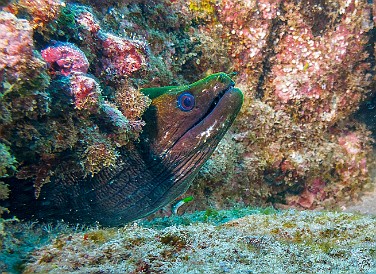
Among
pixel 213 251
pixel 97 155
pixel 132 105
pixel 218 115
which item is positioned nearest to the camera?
pixel 213 251

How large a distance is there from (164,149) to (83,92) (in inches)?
43.5

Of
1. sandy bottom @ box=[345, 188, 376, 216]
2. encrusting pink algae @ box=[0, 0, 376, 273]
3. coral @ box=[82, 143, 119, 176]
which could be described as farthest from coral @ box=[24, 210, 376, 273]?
sandy bottom @ box=[345, 188, 376, 216]

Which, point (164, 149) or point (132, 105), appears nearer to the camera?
point (132, 105)

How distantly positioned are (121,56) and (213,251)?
5.93 feet

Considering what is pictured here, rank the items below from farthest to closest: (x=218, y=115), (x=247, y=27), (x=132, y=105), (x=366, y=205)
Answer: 1. (x=366, y=205)
2. (x=247, y=27)
3. (x=218, y=115)
4. (x=132, y=105)

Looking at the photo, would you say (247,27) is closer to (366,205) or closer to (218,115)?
(218,115)

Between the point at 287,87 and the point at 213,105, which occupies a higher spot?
the point at 287,87

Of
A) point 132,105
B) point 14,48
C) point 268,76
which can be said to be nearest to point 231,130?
point 268,76

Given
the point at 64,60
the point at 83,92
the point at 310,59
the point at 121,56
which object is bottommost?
the point at 83,92

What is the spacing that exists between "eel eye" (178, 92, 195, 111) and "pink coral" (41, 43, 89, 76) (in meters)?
1.04

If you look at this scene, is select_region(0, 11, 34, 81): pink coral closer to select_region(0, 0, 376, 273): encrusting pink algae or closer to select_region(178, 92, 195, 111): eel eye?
select_region(0, 0, 376, 273): encrusting pink algae

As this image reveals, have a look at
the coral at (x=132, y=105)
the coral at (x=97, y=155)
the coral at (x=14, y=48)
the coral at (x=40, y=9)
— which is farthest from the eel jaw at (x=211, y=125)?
the coral at (x=14, y=48)

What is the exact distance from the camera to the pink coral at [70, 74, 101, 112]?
2148 millimetres

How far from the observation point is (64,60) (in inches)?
87.4
